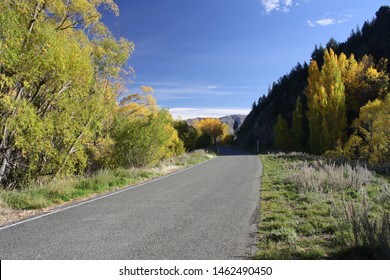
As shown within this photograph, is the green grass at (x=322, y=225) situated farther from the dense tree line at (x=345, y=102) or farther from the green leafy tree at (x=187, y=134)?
the green leafy tree at (x=187, y=134)

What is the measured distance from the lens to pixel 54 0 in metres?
12.2

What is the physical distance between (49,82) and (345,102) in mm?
46607

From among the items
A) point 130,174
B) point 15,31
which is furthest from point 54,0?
point 130,174

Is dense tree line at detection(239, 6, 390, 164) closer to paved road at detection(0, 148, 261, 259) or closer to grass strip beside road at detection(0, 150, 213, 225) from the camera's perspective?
paved road at detection(0, 148, 261, 259)

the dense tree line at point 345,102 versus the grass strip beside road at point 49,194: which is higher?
the dense tree line at point 345,102

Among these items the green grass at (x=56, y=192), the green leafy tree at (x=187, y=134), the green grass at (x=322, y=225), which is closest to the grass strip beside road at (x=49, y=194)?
Result: the green grass at (x=56, y=192)

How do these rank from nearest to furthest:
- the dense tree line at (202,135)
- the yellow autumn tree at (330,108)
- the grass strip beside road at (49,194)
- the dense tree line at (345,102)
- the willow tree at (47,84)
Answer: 1. the grass strip beside road at (49,194)
2. the willow tree at (47,84)
3. the dense tree line at (345,102)
4. the yellow autumn tree at (330,108)
5. the dense tree line at (202,135)

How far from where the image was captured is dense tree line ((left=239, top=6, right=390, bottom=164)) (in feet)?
86.2

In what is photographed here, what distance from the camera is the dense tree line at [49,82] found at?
33.7 feet

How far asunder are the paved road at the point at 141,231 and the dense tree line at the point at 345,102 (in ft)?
66.2

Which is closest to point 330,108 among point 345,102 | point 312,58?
point 345,102

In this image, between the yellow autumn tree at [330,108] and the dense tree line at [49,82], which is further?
the yellow autumn tree at [330,108]
